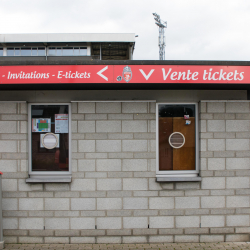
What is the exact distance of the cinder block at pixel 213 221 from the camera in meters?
4.11

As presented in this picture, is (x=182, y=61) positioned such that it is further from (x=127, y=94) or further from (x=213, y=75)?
(x=127, y=94)

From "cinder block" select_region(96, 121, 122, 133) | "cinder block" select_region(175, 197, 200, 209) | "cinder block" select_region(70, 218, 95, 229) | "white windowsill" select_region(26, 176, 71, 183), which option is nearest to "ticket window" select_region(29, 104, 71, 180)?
"white windowsill" select_region(26, 176, 71, 183)

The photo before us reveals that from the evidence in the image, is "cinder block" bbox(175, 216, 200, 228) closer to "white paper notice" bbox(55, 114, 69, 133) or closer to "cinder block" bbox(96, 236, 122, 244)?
"cinder block" bbox(96, 236, 122, 244)

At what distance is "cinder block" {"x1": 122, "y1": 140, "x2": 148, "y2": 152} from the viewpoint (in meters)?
4.08

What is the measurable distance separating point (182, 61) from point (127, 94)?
1.20m

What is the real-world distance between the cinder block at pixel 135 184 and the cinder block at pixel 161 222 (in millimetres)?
648

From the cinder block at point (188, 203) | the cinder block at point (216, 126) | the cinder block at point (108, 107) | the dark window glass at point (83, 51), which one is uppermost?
the dark window glass at point (83, 51)

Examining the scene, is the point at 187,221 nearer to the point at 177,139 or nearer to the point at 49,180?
the point at 177,139

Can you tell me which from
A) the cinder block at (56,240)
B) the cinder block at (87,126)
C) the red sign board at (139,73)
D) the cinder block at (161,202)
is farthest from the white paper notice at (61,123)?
the cinder block at (161,202)

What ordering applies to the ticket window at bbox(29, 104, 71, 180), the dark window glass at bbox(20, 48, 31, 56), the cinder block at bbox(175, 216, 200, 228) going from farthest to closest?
1. the dark window glass at bbox(20, 48, 31, 56)
2. the ticket window at bbox(29, 104, 71, 180)
3. the cinder block at bbox(175, 216, 200, 228)

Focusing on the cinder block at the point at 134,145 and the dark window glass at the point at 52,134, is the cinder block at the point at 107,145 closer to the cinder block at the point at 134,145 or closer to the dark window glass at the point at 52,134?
the cinder block at the point at 134,145

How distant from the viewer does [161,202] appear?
409 centimetres

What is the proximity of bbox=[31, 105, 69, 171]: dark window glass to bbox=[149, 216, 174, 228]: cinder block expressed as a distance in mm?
2020

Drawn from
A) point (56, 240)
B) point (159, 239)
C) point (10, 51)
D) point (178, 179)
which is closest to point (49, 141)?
point (56, 240)
